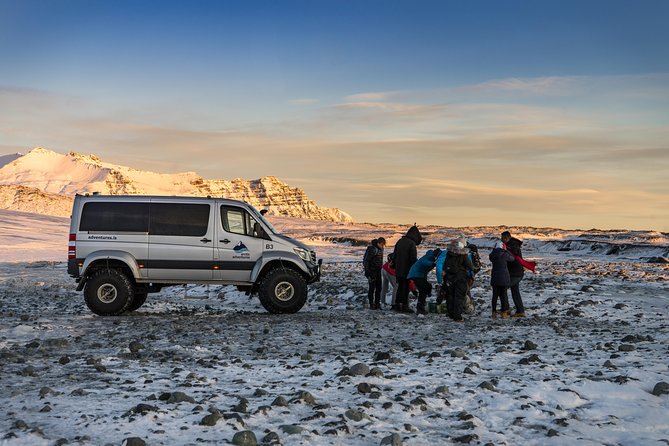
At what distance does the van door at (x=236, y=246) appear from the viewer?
53.7 ft

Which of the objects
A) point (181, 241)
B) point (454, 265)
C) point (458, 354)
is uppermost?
point (181, 241)

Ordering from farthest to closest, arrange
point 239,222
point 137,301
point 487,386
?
point 137,301, point 239,222, point 487,386

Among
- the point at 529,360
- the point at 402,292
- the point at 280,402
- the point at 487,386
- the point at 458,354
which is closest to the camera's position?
the point at 280,402

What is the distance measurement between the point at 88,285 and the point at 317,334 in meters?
6.46

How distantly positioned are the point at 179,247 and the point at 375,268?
5407 mm

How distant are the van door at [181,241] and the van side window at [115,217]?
247 millimetres

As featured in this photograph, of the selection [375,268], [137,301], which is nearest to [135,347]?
[137,301]

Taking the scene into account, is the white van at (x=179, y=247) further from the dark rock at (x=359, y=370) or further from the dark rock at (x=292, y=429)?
the dark rock at (x=292, y=429)

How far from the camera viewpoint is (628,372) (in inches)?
354

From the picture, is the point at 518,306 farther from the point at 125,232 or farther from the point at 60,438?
the point at 60,438

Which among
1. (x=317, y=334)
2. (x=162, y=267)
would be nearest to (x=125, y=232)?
(x=162, y=267)

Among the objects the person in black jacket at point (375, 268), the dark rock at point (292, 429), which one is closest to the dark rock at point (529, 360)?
the dark rock at point (292, 429)

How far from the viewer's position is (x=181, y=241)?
1636cm

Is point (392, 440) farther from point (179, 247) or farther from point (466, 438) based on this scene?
point (179, 247)
